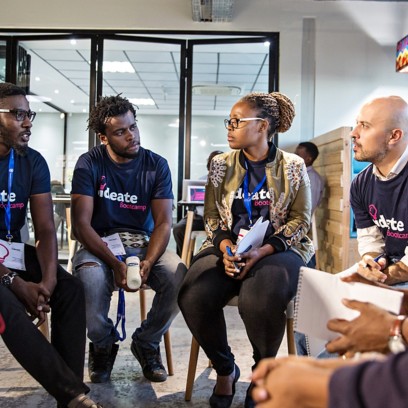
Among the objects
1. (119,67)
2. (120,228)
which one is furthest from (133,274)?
(119,67)

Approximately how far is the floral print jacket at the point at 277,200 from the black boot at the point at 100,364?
0.65 meters

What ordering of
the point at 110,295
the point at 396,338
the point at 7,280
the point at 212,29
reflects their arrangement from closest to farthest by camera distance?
the point at 396,338 < the point at 7,280 < the point at 110,295 < the point at 212,29

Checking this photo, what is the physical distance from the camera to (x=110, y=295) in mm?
2203

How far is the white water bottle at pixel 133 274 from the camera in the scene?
2098mm

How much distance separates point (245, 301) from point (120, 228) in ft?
2.69

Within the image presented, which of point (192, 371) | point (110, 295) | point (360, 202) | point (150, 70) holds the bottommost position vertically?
point (192, 371)

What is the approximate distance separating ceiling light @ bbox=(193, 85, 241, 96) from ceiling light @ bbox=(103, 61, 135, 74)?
113 cm

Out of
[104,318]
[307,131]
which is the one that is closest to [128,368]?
[104,318]

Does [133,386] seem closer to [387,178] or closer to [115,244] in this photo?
[115,244]

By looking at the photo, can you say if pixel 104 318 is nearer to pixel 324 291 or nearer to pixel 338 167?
pixel 324 291

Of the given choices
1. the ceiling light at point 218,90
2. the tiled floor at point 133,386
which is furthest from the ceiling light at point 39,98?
the tiled floor at point 133,386

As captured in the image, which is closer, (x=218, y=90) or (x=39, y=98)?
(x=39, y=98)

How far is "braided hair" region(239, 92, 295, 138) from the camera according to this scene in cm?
226

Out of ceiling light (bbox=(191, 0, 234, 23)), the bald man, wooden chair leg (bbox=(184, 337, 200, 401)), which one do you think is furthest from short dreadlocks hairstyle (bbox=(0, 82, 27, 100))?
ceiling light (bbox=(191, 0, 234, 23))
